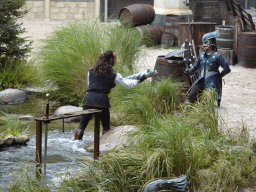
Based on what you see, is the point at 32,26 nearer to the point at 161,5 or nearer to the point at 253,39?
the point at 161,5

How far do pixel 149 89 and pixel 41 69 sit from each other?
2.85 m

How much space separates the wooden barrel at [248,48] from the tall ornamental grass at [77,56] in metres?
3.97

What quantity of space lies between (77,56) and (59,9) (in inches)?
492

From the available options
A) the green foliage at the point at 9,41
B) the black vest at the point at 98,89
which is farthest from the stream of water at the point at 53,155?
the green foliage at the point at 9,41

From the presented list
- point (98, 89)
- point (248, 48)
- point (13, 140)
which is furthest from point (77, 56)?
point (248, 48)

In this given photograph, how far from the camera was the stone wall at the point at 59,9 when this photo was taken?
20125 mm

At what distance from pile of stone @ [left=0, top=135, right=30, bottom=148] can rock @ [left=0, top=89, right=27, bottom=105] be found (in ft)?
8.96

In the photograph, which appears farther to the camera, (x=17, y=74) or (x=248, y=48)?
(x=248, y=48)

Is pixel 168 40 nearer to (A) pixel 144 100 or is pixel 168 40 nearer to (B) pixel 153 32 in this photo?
(B) pixel 153 32

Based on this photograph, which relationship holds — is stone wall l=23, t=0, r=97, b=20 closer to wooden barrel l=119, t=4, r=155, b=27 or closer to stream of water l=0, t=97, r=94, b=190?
wooden barrel l=119, t=4, r=155, b=27

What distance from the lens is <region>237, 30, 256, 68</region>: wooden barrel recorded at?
37.9ft

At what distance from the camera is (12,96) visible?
8734 mm

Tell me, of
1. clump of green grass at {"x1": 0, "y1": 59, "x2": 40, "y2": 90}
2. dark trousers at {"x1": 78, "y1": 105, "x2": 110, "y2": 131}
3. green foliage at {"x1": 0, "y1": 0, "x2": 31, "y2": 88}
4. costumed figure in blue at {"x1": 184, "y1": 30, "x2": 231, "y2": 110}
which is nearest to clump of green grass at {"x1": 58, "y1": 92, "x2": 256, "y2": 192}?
dark trousers at {"x1": 78, "y1": 105, "x2": 110, "y2": 131}

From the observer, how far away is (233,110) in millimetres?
7172
